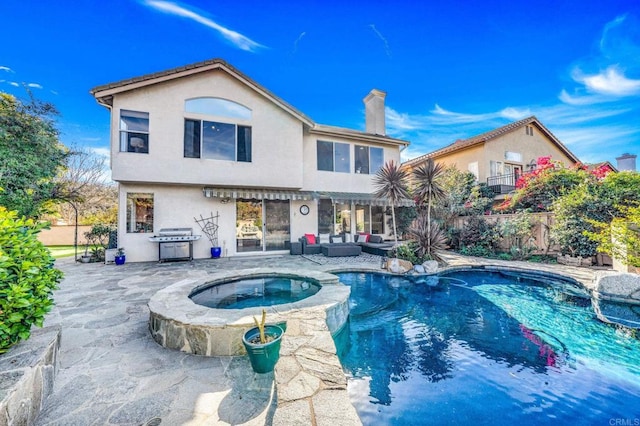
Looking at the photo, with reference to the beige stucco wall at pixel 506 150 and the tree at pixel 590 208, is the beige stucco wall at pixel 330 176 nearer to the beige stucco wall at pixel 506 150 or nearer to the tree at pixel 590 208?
the tree at pixel 590 208

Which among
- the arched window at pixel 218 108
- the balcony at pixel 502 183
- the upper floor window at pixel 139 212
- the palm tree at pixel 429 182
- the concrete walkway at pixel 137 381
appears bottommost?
the concrete walkway at pixel 137 381

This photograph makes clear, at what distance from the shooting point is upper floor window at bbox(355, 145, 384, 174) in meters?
21.1

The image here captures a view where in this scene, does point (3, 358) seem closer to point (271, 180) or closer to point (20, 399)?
point (20, 399)

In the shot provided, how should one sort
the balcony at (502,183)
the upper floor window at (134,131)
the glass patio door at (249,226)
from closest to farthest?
the upper floor window at (134,131) < the glass patio door at (249,226) < the balcony at (502,183)

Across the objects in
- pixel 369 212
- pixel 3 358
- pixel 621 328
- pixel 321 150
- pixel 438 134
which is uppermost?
pixel 438 134

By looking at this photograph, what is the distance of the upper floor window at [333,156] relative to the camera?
65.6 ft

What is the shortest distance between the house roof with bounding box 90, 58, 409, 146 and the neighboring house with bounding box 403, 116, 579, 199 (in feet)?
47.6

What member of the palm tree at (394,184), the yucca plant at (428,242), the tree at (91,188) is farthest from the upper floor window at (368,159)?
the tree at (91,188)

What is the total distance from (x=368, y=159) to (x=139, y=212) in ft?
54.6

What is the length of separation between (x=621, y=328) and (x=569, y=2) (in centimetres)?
1739

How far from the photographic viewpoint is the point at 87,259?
15594 mm

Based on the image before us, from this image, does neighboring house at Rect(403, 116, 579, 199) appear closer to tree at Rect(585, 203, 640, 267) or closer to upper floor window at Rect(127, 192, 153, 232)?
tree at Rect(585, 203, 640, 267)

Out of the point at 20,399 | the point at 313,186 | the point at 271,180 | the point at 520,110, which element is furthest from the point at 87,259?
the point at 520,110

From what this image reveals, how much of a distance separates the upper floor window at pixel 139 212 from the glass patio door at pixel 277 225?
703 cm
